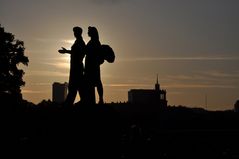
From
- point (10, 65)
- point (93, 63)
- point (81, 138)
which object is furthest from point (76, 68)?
point (10, 65)

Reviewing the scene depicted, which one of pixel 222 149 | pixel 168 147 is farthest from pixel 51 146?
pixel 222 149

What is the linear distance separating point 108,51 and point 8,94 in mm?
23477

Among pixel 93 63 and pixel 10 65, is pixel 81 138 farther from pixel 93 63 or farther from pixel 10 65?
pixel 10 65

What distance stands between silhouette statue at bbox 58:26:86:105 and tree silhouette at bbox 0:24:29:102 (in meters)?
21.7

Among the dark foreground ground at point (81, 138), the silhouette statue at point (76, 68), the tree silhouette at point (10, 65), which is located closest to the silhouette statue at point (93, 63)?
the silhouette statue at point (76, 68)

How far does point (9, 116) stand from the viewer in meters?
26.8

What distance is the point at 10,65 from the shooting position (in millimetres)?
52938

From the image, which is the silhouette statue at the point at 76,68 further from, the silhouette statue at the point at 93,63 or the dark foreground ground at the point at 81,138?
the dark foreground ground at the point at 81,138

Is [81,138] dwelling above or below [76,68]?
below

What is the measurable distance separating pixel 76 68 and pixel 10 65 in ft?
93.1

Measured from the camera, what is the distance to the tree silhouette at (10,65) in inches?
1971

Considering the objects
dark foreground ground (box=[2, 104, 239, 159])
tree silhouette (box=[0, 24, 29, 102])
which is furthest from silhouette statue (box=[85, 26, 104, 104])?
tree silhouette (box=[0, 24, 29, 102])

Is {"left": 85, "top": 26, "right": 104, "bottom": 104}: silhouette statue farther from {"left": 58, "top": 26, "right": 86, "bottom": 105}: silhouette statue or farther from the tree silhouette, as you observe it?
the tree silhouette

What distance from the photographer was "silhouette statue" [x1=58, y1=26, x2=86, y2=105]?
83.4ft
